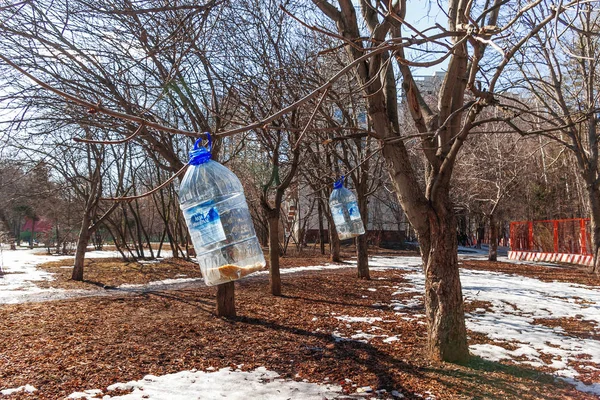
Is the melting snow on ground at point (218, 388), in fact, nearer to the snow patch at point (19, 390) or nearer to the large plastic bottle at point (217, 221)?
the snow patch at point (19, 390)

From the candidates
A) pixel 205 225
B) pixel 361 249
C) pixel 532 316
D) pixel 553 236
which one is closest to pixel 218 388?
pixel 205 225

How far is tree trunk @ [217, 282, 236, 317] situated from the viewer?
755 centimetres

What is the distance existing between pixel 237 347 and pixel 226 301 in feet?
5.77

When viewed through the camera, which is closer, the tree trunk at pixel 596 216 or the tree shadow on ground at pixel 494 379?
the tree shadow on ground at pixel 494 379

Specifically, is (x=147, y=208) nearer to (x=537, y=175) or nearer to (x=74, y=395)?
(x=537, y=175)

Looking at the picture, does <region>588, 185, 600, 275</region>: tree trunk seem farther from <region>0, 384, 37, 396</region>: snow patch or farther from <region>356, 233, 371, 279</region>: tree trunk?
<region>0, 384, 37, 396</region>: snow patch

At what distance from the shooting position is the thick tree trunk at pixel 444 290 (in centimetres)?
508

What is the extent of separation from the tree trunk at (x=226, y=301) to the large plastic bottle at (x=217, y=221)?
4.71 meters

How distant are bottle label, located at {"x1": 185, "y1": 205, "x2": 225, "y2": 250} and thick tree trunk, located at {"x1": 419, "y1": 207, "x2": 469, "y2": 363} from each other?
317 cm

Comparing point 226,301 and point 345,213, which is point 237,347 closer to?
point 226,301

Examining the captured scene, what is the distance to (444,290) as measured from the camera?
200 inches

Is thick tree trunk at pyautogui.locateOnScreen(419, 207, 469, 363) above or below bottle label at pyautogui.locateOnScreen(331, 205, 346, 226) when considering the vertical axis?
below

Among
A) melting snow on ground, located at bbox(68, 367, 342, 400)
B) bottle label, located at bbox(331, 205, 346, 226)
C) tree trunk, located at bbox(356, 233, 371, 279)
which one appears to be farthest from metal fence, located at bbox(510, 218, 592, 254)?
melting snow on ground, located at bbox(68, 367, 342, 400)

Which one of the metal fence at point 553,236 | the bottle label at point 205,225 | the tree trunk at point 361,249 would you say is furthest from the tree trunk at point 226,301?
the metal fence at point 553,236
